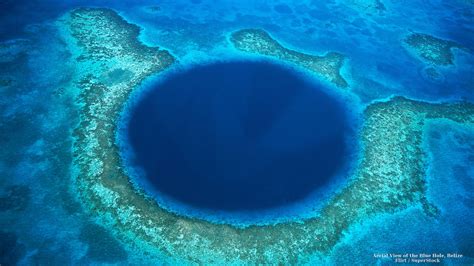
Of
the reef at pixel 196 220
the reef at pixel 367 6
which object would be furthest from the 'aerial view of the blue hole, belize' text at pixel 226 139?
the reef at pixel 367 6

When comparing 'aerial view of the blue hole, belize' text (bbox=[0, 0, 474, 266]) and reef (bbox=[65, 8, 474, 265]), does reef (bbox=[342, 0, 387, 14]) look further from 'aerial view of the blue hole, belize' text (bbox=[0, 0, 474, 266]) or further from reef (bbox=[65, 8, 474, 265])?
reef (bbox=[65, 8, 474, 265])

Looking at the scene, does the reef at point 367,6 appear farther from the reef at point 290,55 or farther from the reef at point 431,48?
the reef at point 290,55

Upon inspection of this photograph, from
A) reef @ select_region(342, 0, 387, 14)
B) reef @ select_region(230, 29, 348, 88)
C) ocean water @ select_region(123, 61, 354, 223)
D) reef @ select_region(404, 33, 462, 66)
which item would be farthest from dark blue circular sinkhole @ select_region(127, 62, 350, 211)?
reef @ select_region(342, 0, 387, 14)

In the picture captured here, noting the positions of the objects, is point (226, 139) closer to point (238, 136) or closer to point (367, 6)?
point (238, 136)

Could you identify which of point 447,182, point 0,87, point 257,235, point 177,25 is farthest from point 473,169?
point 0,87

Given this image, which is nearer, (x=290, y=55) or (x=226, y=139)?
(x=226, y=139)

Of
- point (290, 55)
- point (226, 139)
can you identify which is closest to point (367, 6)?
point (290, 55)
